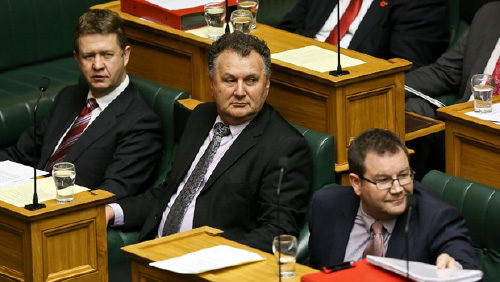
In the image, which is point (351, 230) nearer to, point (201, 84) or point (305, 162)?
point (305, 162)

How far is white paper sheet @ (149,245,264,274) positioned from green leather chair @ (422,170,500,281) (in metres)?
0.74

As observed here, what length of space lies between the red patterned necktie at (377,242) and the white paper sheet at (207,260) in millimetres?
364

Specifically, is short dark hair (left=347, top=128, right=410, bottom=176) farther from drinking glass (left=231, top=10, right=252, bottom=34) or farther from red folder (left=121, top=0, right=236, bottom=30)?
red folder (left=121, top=0, right=236, bottom=30)

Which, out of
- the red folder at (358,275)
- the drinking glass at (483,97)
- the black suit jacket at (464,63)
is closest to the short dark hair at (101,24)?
the black suit jacket at (464,63)

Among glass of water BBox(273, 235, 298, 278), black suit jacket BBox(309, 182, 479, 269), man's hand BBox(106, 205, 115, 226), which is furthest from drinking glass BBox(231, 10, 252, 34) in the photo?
glass of water BBox(273, 235, 298, 278)

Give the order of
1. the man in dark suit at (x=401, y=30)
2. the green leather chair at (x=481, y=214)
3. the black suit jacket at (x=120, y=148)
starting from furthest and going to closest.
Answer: the man in dark suit at (x=401, y=30) → the black suit jacket at (x=120, y=148) → the green leather chair at (x=481, y=214)

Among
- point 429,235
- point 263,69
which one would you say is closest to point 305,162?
point 263,69

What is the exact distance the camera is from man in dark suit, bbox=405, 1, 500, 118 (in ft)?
17.0

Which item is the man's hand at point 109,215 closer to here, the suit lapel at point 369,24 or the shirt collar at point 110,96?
the shirt collar at point 110,96

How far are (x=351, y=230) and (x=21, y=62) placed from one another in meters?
3.39

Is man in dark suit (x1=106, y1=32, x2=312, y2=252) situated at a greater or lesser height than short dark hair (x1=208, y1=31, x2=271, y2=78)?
lesser

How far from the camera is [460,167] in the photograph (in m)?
4.57

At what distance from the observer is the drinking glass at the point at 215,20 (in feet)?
16.1

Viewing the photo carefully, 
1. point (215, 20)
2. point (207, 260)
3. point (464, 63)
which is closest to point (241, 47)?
point (215, 20)
